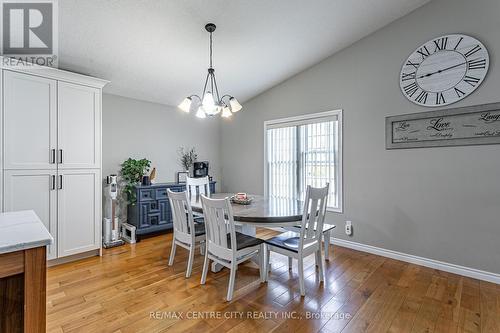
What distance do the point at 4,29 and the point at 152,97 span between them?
1.99 meters

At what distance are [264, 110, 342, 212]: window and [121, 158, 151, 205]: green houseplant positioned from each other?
2.18m

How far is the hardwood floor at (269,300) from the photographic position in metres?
1.84

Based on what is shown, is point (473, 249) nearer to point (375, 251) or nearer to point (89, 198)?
point (375, 251)

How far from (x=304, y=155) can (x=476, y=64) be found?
7.61 feet

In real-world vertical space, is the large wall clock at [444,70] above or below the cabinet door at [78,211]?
above

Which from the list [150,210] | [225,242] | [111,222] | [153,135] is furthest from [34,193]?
[225,242]

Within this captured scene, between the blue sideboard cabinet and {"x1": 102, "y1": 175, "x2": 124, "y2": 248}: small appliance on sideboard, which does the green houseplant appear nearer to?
the blue sideboard cabinet

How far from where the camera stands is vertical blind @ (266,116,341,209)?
373 cm

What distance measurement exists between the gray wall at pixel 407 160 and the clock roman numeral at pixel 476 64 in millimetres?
86

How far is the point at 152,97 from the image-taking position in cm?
419

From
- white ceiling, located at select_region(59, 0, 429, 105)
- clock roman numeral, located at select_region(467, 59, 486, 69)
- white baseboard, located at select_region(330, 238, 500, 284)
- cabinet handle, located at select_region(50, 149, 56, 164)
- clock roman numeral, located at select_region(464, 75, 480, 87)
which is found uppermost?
white ceiling, located at select_region(59, 0, 429, 105)

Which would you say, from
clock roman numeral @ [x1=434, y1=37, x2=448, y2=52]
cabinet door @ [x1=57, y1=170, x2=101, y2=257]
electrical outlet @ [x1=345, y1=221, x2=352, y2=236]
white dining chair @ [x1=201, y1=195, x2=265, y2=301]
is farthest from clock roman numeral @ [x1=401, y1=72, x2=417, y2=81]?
cabinet door @ [x1=57, y1=170, x2=101, y2=257]

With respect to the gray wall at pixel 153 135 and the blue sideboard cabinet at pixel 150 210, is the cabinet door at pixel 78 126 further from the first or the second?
the blue sideboard cabinet at pixel 150 210

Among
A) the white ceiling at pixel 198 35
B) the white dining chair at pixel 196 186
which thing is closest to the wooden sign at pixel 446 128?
the white ceiling at pixel 198 35
